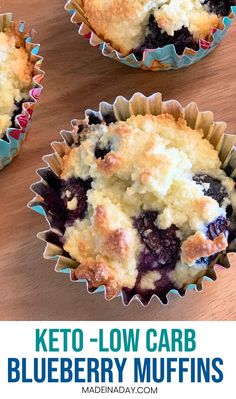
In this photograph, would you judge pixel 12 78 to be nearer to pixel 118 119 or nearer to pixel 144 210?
pixel 118 119

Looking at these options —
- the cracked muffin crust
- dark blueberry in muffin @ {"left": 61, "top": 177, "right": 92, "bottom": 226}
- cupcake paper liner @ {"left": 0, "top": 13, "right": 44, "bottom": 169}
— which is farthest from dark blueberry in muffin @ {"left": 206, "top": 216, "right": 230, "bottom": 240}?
cupcake paper liner @ {"left": 0, "top": 13, "right": 44, "bottom": 169}

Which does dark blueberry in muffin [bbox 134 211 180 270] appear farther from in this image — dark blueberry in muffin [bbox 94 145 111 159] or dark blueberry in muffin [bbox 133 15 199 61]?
dark blueberry in muffin [bbox 133 15 199 61]

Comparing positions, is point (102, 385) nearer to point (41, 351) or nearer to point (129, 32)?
point (41, 351)

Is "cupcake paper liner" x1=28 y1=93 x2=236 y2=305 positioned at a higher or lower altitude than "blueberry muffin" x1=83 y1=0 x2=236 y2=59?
lower

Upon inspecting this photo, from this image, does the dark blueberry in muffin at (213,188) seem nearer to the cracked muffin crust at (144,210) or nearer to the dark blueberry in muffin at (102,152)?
the cracked muffin crust at (144,210)

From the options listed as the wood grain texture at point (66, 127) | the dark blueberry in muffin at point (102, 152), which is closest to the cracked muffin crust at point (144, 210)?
the dark blueberry in muffin at point (102, 152)

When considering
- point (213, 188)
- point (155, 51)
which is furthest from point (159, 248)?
point (155, 51)
